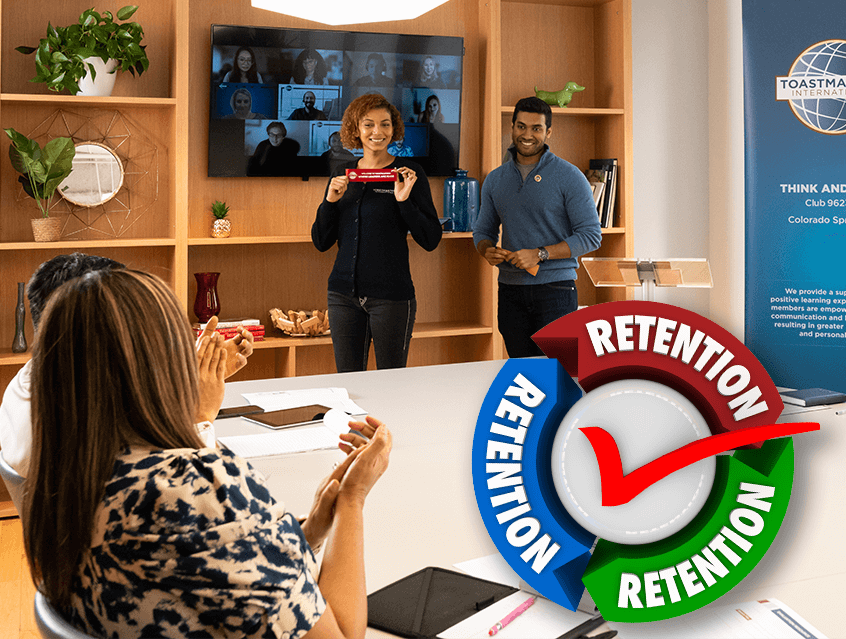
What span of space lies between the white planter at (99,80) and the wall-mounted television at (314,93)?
1.44 feet

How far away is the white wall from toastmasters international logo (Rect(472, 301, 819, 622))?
3.67 meters

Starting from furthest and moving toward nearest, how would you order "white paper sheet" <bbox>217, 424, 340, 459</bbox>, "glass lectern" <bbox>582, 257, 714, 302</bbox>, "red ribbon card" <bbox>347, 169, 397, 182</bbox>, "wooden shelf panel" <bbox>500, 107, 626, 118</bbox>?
1. "wooden shelf panel" <bbox>500, 107, 626, 118</bbox>
2. "red ribbon card" <bbox>347, 169, 397, 182</bbox>
3. "white paper sheet" <bbox>217, 424, 340, 459</bbox>
4. "glass lectern" <bbox>582, 257, 714, 302</bbox>

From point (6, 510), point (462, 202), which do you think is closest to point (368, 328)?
point (462, 202)

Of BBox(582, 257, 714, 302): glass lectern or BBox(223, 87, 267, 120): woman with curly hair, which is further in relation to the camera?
BBox(223, 87, 267, 120): woman with curly hair

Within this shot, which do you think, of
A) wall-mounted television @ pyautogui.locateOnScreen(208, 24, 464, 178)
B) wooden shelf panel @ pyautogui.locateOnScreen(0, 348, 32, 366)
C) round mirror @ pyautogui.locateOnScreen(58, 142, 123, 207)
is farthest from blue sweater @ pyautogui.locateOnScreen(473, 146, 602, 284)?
wooden shelf panel @ pyautogui.locateOnScreen(0, 348, 32, 366)

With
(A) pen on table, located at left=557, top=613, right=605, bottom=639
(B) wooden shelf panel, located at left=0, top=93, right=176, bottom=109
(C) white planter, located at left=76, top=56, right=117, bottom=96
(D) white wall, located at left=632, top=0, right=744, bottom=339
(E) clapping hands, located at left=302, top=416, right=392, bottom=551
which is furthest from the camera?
(D) white wall, located at left=632, top=0, right=744, bottom=339

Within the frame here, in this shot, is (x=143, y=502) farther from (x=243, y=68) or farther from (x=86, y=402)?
(x=243, y=68)

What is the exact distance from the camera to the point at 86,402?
0.85 metres

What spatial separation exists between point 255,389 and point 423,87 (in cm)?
225

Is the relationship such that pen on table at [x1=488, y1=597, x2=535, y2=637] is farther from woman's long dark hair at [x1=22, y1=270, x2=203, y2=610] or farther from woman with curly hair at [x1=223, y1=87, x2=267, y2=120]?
woman with curly hair at [x1=223, y1=87, x2=267, y2=120]

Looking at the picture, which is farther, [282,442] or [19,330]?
[19,330]

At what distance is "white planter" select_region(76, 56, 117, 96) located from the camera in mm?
3352

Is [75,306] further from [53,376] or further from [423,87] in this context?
[423,87]

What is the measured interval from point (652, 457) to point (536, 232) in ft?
8.48
